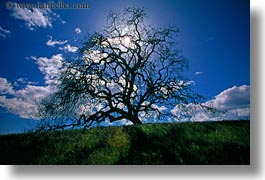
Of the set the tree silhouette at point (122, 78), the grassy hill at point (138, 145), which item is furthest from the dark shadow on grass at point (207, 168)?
the tree silhouette at point (122, 78)

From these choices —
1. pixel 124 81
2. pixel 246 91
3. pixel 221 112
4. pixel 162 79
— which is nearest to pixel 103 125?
pixel 124 81

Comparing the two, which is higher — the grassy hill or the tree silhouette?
the tree silhouette

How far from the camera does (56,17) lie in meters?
4.79

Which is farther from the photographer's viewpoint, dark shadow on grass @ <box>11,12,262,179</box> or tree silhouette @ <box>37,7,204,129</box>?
tree silhouette @ <box>37,7,204,129</box>

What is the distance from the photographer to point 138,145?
15.2ft

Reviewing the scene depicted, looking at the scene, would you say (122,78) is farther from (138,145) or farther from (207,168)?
(207,168)

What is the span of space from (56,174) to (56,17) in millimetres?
1839

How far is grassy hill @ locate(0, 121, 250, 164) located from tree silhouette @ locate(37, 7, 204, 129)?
6.8 inches

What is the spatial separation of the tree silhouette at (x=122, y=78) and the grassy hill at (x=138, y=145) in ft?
0.56

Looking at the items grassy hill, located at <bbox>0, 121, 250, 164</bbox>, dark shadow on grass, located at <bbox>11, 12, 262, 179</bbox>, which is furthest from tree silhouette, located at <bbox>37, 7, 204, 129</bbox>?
dark shadow on grass, located at <bbox>11, 12, 262, 179</bbox>

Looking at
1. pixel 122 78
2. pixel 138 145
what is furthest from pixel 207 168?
pixel 122 78

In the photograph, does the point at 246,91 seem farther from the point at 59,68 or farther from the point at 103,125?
the point at 59,68

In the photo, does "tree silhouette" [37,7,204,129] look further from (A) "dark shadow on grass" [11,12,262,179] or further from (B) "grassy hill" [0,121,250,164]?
(A) "dark shadow on grass" [11,12,262,179]

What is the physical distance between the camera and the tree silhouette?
481cm
